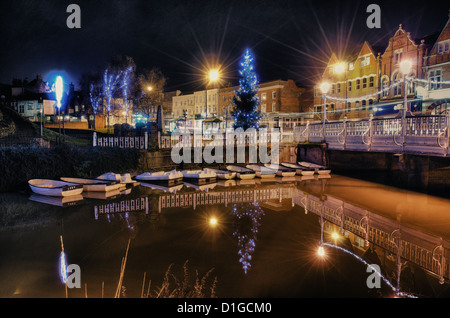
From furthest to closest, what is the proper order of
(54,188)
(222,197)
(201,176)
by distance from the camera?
(201,176) → (222,197) → (54,188)

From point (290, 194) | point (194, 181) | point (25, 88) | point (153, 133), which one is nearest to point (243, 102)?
point (153, 133)

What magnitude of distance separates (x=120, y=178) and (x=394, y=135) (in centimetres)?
1583

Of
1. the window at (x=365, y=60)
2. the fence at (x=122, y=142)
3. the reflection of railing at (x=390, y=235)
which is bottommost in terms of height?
the reflection of railing at (x=390, y=235)

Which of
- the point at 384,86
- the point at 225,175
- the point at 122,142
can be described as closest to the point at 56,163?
the point at 122,142

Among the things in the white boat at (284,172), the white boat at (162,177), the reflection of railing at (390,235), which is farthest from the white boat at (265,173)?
the reflection of railing at (390,235)

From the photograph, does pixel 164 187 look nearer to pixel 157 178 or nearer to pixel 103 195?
pixel 157 178

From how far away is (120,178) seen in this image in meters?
18.0

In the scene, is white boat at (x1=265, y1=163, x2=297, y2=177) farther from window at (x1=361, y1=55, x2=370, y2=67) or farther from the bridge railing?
window at (x1=361, y1=55, x2=370, y2=67)

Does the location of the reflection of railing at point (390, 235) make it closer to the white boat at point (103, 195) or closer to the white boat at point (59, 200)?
the white boat at point (103, 195)

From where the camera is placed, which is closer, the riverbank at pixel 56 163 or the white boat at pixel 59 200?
the white boat at pixel 59 200

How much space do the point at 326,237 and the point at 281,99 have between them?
4603cm

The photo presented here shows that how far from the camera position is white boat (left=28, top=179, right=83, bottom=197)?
1448 centimetres

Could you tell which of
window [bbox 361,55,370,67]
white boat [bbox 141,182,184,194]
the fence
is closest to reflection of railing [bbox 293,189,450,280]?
white boat [bbox 141,182,184,194]

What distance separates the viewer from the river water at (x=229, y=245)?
20.5ft
